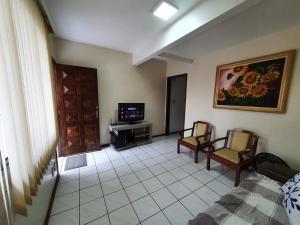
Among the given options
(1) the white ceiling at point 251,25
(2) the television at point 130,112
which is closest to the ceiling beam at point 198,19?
(1) the white ceiling at point 251,25

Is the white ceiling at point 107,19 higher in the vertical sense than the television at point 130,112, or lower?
higher

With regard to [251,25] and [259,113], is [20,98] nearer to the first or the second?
[251,25]

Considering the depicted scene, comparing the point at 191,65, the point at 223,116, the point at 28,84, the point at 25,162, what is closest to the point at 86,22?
the point at 28,84

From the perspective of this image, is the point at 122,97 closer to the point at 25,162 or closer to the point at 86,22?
the point at 86,22

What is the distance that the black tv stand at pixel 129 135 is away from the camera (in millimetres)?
3215

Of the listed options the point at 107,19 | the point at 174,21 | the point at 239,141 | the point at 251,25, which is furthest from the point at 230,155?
the point at 107,19

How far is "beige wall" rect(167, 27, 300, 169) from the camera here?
1880 millimetres

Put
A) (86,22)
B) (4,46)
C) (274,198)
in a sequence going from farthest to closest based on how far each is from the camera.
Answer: (86,22) < (274,198) < (4,46)

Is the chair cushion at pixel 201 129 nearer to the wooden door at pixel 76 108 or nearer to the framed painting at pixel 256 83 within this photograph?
the framed painting at pixel 256 83

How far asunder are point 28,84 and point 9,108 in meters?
0.47

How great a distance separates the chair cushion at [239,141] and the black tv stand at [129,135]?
6.59 feet

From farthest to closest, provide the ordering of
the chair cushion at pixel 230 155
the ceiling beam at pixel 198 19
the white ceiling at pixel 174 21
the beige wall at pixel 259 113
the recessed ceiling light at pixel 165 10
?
the chair cushion at pixel 230 155
the beige wall at pixel 259 113
the recessed ceiling light at pixel 165 10
the white ceiling at pixel 174 21
the ceiling beam at pixel 198 19

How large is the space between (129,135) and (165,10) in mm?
2911

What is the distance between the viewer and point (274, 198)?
1118mm
